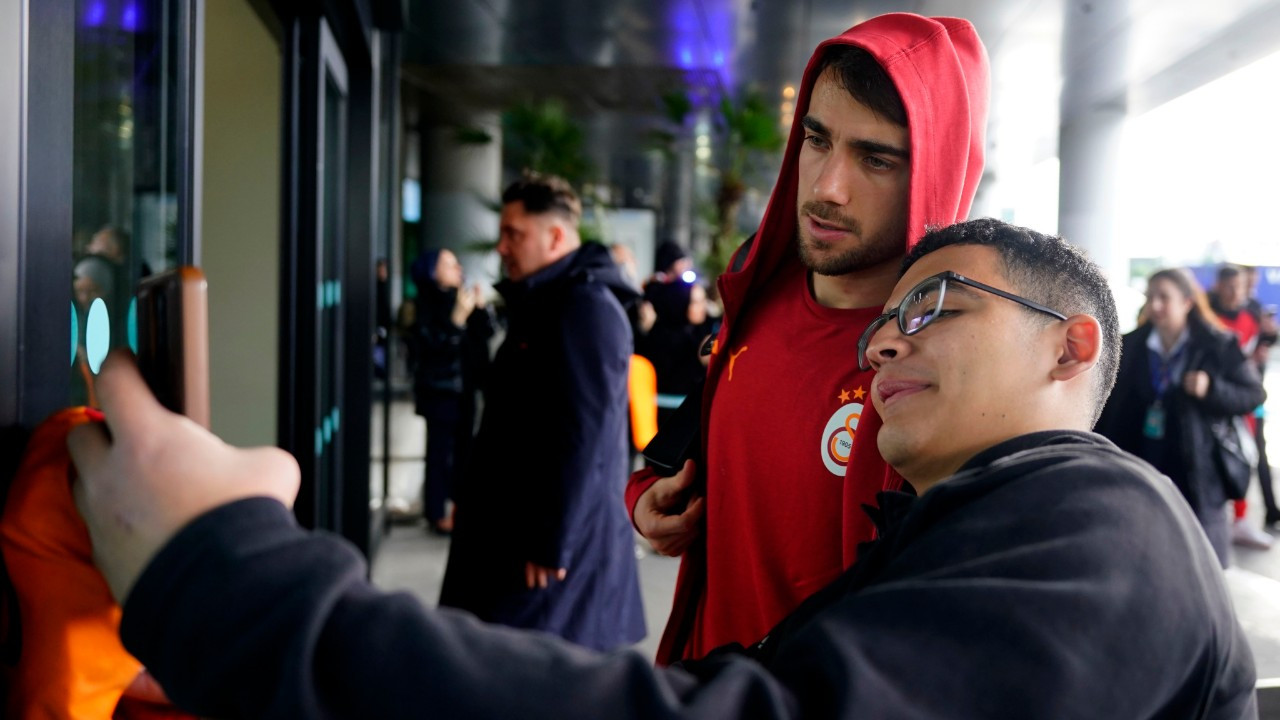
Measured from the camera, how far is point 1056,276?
1.13 m

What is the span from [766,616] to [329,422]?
3.24m

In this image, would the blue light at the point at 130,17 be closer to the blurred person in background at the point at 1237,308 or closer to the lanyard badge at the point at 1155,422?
the lanyard badge at the point at 1155,422

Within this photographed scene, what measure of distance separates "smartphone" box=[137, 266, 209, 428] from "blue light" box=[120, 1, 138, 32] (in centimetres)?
99

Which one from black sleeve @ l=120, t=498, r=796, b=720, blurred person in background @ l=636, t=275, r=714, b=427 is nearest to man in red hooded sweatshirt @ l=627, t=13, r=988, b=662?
black sleeve @ l=120, t=498, r=796, b=720

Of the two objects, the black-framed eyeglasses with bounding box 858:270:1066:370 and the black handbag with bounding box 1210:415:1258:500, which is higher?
the black-framed eyeglasses with bounding box 858:270:1066:370

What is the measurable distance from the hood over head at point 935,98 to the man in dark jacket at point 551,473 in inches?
59.3

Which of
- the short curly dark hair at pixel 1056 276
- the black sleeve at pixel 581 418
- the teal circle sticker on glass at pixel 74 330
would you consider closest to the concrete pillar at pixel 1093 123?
the black sleeve at pixel 581 418

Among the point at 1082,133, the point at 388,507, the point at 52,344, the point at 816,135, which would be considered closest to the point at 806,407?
the point at 816,135

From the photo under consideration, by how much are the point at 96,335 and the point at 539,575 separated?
2.01 metres

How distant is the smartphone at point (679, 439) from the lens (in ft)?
5.89

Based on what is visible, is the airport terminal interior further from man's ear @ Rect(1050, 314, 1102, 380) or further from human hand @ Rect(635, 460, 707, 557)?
human hand @ Rect(635, 460, 707, 557)

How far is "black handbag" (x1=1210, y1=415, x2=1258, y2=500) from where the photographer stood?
173 inches

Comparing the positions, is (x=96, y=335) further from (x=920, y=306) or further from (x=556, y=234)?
→ (x=556, y=234)

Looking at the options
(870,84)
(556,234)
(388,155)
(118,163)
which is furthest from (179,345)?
(388,155)
